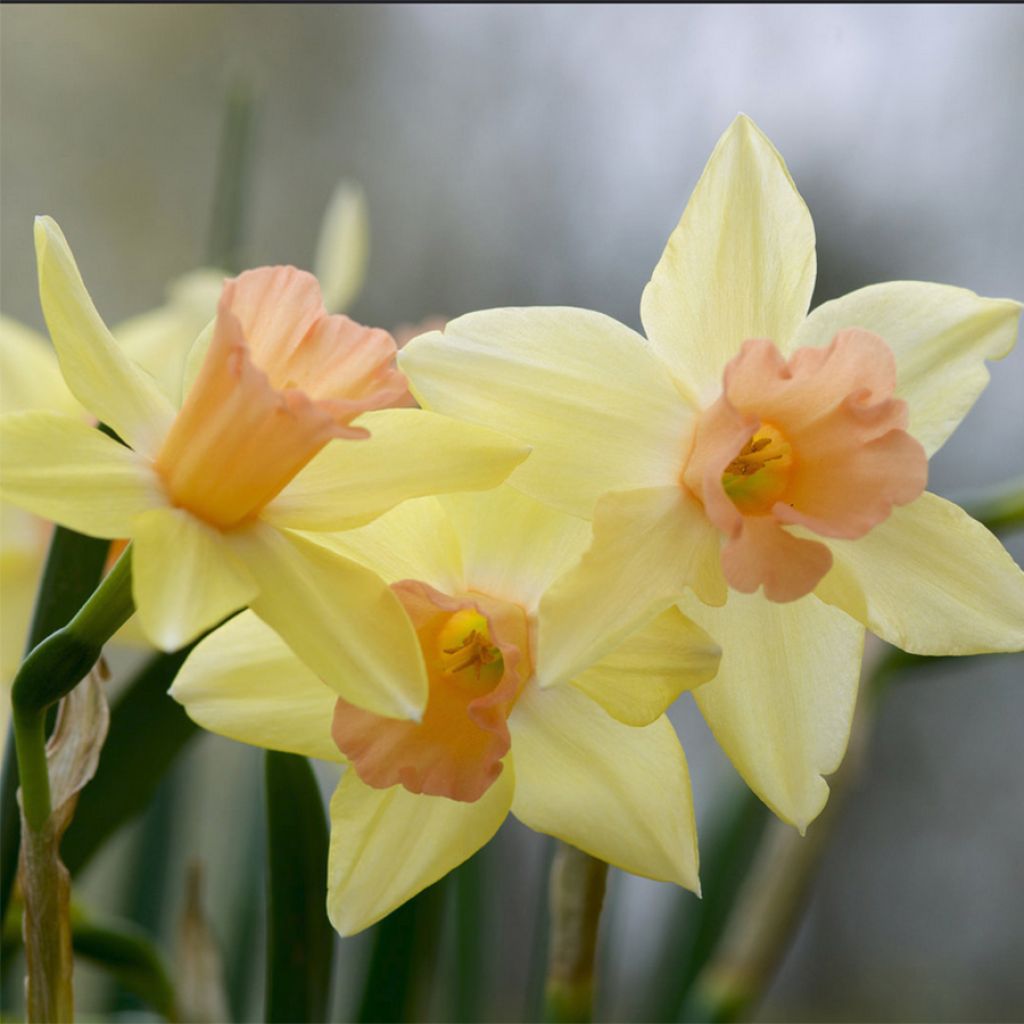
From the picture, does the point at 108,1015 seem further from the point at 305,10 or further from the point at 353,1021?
the point at 305,10

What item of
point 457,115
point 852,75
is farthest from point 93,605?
point 457,115

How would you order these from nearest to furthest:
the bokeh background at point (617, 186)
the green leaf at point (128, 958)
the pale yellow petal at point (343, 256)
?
the green leaf at point (128, 958), the pale yellow petal at point (343, 256), the bokeh background at point (617, 186)

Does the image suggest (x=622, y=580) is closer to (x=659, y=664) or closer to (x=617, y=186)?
(x=659, y=664)

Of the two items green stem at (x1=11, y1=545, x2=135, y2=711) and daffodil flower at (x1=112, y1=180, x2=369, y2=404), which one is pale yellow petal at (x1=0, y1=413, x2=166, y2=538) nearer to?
green stem at (x1=11, y1=545, x2=135, y2=711)

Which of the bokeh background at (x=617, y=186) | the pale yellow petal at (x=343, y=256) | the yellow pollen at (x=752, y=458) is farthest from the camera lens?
the bokeh background at (x=617, y=186)

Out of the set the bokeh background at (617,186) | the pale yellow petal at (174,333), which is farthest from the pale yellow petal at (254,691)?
the bokeh background at (617,186)

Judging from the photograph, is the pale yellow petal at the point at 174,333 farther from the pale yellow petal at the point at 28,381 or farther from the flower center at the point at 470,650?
the flower center at the point at 470,650
